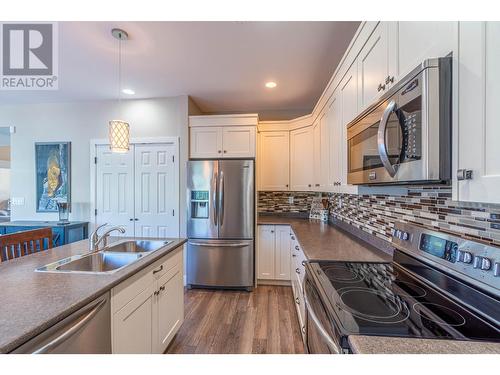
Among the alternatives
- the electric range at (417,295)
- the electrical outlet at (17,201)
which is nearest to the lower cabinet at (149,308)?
the electric range at (417,295)

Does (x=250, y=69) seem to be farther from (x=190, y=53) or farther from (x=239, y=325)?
(x=239, y=325)

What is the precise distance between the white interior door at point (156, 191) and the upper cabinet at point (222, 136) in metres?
0.35

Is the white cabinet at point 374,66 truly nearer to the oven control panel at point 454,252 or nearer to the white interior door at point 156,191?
the oven control panel at point 454,252

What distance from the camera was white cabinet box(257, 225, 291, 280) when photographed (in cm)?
337

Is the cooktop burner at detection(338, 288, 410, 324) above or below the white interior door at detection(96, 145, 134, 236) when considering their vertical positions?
below

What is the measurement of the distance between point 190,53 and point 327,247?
2159mm

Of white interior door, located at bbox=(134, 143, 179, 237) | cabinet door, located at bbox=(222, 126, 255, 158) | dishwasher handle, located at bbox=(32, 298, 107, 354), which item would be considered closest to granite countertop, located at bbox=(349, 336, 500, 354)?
dishwasher handle, located at bbox=(32, 298, 107, 354)

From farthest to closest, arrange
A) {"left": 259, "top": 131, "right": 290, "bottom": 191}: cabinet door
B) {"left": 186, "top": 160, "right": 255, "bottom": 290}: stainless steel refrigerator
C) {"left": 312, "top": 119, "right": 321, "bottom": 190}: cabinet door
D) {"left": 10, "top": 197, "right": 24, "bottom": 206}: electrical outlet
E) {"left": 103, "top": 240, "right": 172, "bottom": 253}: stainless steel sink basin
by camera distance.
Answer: {"left": 10, "top": 197, "right": 24, "bottom": 206}: electrical outlet
{"left": 259, "top": 131, "right": 290, "bottom": 191}: cabinet door
{"left": 186, "top": 160, "right": 255, "bottom": 290}: stainless steel refrigerator
{"left": 312, "top": 119, "right": 321, "bottom": 190}: cabinet door
{"left": 103, "top": 240, "right": 172, "bottom": 253}: stainless steel sink basin

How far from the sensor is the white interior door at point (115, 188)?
11.7 ft

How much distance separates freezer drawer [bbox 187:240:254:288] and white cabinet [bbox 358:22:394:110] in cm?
228

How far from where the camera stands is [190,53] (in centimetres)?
238

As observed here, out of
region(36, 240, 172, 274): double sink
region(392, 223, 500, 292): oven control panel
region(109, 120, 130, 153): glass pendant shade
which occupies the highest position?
region(109, 120, 130, 153): glass pendant shade

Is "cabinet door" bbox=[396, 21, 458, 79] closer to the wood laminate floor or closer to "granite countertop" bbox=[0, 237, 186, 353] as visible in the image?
"granite countertop" bbox=[0, 237, 186, 353]

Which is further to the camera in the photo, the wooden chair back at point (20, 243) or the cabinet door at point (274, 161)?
the cabinet door at point (274, 161)
